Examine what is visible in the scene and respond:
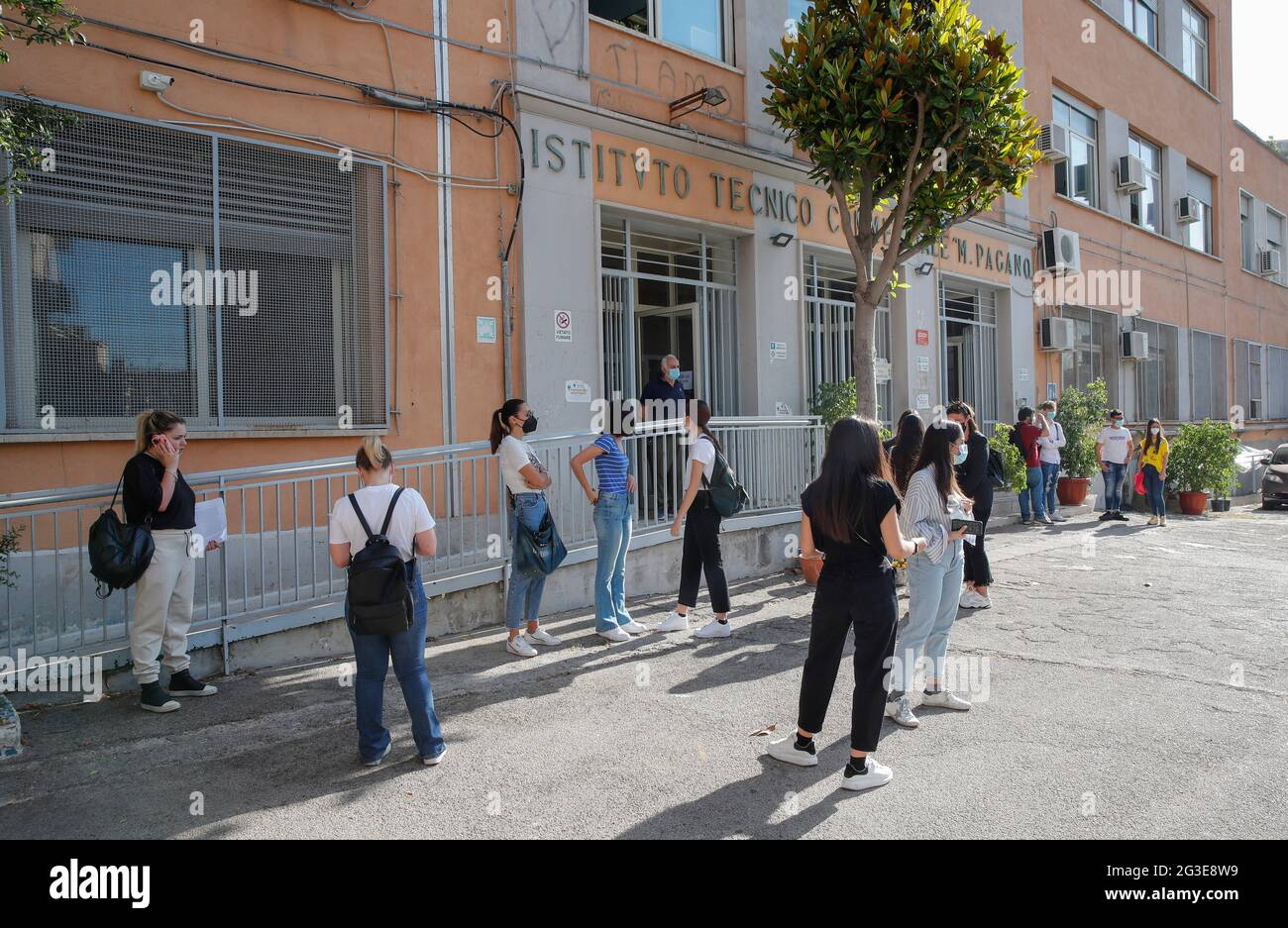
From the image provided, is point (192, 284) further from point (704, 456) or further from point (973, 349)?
point (973, 349)

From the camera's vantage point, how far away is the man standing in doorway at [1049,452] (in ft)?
44.8

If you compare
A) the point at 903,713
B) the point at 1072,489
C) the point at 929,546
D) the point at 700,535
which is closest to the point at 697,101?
the point at 700,535

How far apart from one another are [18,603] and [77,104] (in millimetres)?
3678

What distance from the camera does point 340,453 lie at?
7.75 metres

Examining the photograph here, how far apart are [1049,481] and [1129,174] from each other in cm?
857

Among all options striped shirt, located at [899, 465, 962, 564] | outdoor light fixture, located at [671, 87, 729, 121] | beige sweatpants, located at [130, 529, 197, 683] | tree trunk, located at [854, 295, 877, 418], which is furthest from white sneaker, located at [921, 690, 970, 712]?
outdoor light fixture, located at [671, 87, 729, 121]

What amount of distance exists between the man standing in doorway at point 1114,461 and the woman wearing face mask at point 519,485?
36.9 ft

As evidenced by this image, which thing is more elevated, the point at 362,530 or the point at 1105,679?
the point at 362,530

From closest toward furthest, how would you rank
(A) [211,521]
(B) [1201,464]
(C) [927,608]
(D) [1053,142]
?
(C) [927,608], (A) [211,521], (B) [1201,464], (D) [1053,142]

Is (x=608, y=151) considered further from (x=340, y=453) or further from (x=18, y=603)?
(x=18, y=603)

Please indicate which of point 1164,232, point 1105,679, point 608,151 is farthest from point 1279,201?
point 1105,679

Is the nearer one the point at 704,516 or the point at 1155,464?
the point at 704,516

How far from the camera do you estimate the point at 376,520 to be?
4418mm

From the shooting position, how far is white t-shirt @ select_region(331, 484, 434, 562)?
441 centimetres
